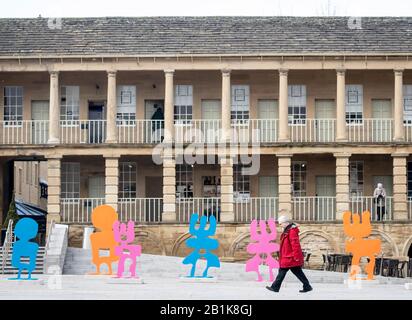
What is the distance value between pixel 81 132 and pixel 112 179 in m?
2.68

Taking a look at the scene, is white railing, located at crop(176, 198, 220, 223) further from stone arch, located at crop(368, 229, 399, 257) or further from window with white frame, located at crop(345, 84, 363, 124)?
window with white frame, located at crop(345, 84, 363, 124)

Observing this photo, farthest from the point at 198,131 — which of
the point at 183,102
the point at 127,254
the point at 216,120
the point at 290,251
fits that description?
the point at 290,251

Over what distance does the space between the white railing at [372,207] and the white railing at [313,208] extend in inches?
30.7

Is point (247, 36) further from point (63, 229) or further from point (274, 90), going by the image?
point (63, 229)

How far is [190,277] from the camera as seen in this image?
35.1 meters

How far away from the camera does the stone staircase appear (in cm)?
3744

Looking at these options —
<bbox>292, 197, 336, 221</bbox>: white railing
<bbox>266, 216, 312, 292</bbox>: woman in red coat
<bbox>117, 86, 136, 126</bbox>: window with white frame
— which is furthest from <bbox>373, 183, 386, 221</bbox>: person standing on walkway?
<bbox>266, 216, 312, 292</bbox>: woman in red coat

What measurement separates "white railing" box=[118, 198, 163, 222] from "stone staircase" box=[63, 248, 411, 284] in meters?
5.77

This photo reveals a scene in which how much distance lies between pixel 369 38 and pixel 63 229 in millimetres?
14051

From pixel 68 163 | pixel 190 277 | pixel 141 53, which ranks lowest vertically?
pixel 190 277

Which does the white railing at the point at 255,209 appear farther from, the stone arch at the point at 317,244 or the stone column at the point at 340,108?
the stone column at the point at 340,108

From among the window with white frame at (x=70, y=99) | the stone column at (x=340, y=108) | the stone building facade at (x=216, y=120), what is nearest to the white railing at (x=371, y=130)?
the stone building facade at (x=216, y=120)
